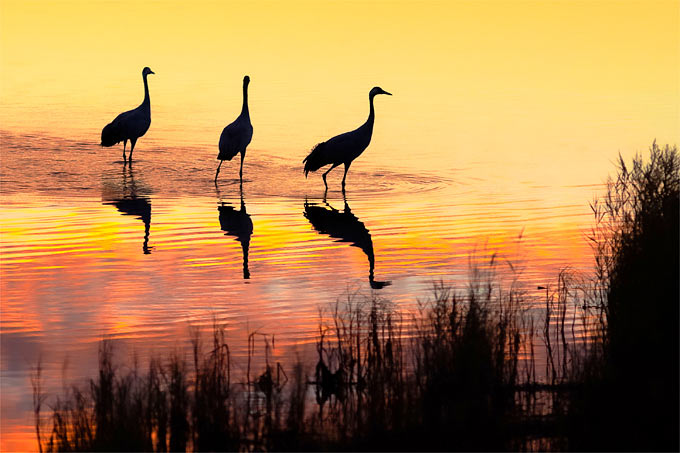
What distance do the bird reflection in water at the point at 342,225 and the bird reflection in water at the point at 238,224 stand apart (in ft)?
3.59

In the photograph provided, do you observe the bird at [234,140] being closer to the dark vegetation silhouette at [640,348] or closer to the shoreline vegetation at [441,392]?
the shoreline vegetation at [441,392]

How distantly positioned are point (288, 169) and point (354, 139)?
11.3ft

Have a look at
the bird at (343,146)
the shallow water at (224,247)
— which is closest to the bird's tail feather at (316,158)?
the bird at (343,146)

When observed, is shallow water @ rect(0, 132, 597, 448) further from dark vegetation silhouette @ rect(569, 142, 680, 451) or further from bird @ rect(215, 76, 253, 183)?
dark vegetation silhouette @ rect(569, 142, 680, 451)

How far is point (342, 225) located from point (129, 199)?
507 cm

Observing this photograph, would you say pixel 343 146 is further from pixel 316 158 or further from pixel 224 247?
pixel 224 247

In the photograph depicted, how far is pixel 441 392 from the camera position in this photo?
31.2 ft

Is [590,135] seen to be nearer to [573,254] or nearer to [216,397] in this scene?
[573,254]

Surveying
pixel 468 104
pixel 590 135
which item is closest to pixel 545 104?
pixel 468 104

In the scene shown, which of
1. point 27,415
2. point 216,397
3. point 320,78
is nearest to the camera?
point 216,397

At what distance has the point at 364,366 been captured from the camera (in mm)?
10656

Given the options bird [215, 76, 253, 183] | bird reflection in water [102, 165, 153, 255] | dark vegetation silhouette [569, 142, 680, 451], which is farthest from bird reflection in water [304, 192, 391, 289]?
dark vegetation silhouette [569, 142, 680, 451]

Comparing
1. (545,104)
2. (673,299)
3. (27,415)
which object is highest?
(545,104)

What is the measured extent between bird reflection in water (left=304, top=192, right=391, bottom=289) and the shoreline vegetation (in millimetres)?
4928
